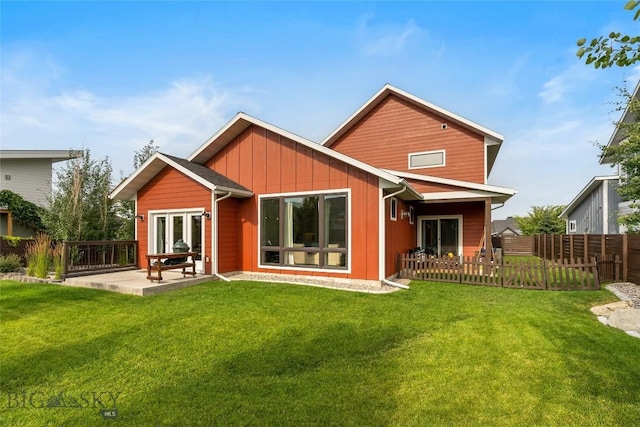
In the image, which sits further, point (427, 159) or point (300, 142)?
point (427, 159)

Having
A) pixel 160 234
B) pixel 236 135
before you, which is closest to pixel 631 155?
pixel 236 135

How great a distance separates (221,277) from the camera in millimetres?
10008

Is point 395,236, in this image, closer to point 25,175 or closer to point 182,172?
point 182,172

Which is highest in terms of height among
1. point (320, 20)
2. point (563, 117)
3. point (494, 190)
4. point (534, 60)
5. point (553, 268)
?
point (320, 20)

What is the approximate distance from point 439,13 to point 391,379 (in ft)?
28.7

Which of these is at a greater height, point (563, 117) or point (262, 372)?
point (563, 117)

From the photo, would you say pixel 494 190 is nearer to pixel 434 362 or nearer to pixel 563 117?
pixel 563 117

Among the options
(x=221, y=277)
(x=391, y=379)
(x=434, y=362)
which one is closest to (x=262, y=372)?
(x=391, y=379)

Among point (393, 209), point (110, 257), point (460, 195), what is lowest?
point (110, 257)

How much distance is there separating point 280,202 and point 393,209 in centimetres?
347

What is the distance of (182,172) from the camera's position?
10672mm

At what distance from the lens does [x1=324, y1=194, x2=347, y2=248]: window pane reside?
9.52 metres

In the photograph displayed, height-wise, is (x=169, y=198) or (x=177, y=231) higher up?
(x=169, y=198)

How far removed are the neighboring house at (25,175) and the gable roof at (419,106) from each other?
14428 mm
